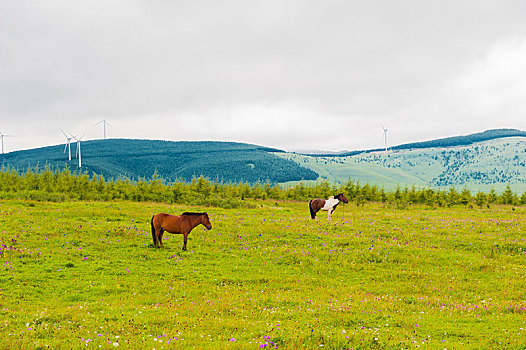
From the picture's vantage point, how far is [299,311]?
12.5 m

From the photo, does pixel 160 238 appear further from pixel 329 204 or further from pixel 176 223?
pixel 329 204

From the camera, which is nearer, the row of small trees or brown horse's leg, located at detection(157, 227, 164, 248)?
brown horse's leg, located at detection(157, 227, 164, 248)

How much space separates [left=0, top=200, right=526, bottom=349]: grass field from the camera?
10070 mm

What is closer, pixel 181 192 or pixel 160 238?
pixel 160 238

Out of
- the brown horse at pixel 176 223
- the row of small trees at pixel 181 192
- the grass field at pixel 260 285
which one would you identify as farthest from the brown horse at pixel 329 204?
the row of small trees at pixel 181 192

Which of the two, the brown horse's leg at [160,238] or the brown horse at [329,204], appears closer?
the brown horse's leg at [160,238]

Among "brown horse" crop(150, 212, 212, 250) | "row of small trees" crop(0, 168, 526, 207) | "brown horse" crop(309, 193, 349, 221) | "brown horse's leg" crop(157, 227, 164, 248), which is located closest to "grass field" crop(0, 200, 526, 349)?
"brown horse's leg" crop(157, 227, 164, 248)

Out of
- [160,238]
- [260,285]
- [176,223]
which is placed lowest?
[260,285]

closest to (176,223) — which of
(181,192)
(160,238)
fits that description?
(160,238)

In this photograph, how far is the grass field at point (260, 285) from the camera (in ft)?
33.0

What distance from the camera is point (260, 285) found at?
16.6 metres

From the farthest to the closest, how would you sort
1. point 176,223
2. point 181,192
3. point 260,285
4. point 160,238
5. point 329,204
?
point 181,192
point 329,204
point 160,238
point 176,223
point 260,285

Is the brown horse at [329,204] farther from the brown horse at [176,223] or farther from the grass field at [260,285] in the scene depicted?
the brown horse at [176,223]

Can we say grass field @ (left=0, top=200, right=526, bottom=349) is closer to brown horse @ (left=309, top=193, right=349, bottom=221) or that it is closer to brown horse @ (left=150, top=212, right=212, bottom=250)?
brown horse @ (left=150, top=212, right=212, bottom=250)
